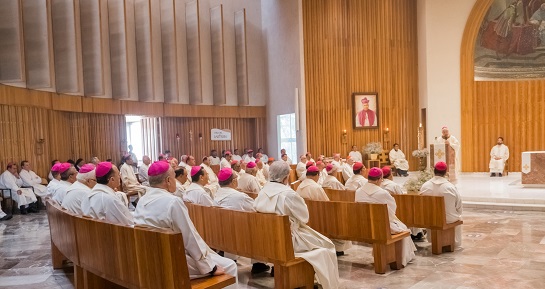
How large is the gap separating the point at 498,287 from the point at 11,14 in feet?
33.2

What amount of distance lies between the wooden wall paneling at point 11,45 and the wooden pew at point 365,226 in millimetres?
7384

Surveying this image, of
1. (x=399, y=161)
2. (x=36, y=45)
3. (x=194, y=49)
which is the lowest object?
(x=399, y=161)

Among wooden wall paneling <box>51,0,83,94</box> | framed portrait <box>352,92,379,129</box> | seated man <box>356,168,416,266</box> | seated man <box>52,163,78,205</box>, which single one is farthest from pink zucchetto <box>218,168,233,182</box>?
framed portrait <box>352,92,379,129</box>

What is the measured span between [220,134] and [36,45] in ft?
24.0

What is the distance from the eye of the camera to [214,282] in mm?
3357

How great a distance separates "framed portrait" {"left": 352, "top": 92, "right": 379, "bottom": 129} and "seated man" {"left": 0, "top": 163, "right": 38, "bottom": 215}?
411 inches

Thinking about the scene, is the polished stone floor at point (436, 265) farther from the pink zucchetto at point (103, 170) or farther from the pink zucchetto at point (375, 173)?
the pink zucchetto at point (103, 170)

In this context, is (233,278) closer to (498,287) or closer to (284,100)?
(498,287)

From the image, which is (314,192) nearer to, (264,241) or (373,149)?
(264,241)

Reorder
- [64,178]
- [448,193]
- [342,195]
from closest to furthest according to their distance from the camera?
[448,193], [64,178], [342,195]

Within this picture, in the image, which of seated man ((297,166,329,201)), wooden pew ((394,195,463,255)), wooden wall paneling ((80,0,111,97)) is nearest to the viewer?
wooden pew ((394,195,463,255))

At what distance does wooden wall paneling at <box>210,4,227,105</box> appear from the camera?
16531 mm

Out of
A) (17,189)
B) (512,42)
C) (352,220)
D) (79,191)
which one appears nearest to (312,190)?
(352,220)

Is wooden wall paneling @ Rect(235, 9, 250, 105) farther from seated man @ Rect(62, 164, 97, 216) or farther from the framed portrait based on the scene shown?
seated man @ Rect(62, 164, 97, 216)
